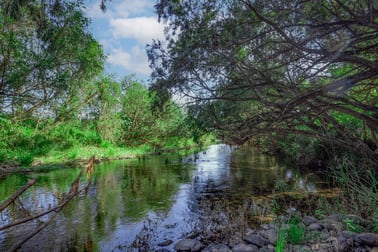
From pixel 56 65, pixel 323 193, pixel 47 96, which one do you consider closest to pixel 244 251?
pixel 323 193

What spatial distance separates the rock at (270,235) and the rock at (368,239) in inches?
50.0

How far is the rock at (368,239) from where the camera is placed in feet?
12.6

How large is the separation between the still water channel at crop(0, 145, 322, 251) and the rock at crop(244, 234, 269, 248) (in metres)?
1.56

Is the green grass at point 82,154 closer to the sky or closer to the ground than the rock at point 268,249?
closer to the sky

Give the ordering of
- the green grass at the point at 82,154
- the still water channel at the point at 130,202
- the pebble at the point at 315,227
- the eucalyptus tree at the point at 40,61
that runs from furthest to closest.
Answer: the green grass at the point at 82,154
the eucalyptus tree at the point at 40,61
the still water channel at the point at 130,202
the pebble at the point at 315,227

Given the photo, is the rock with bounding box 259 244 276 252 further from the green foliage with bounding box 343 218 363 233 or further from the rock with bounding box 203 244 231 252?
the green foliage with bounding box 343 218 363 233

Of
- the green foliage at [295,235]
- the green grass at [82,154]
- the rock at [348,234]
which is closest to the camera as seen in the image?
the rock at [348,234]

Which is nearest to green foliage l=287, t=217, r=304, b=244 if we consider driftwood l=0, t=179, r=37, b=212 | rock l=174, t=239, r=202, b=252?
rock l=174, t=239, r=202, b=252

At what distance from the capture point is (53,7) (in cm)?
650

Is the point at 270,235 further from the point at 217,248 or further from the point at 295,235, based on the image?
the point at 217,248

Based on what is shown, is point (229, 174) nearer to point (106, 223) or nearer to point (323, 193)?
point (323, 193)

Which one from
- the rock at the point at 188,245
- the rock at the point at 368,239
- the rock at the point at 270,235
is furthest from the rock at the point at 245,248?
the rock at the point at 368,239

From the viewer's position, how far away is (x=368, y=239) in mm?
3932

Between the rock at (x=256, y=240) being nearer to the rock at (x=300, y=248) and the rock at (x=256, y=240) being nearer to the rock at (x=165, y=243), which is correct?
the rock at (x=300, y=248)
